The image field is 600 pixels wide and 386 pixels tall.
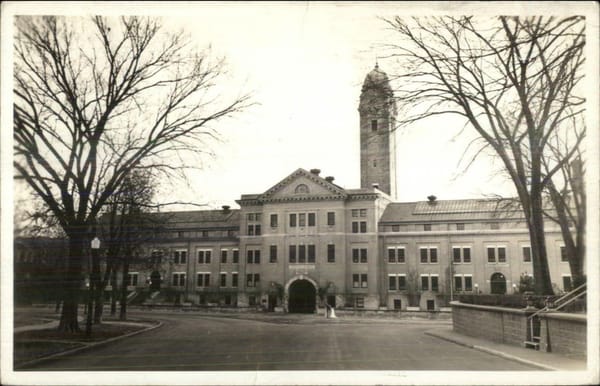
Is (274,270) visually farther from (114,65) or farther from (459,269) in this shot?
(114,65)

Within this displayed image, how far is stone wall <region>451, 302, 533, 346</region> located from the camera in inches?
472

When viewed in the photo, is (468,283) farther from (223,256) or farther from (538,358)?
(223,256)

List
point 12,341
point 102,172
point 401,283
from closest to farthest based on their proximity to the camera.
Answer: point 12,341
point 102,172
point 401,283

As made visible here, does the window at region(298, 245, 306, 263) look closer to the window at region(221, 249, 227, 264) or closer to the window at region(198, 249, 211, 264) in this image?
the window at region(221, 249, 227, 264)

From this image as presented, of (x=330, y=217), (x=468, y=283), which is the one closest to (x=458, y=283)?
(x=468, y=283)

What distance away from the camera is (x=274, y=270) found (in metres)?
16.3

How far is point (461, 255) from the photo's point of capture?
1382cm

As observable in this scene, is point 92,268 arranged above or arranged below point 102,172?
below

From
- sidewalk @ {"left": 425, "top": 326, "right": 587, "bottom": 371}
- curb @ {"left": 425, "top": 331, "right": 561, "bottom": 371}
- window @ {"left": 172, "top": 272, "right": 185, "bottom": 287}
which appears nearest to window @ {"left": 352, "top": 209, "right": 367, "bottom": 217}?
curb @ {"left": 425, "top": 331, "right": 561, "bottom": 371}

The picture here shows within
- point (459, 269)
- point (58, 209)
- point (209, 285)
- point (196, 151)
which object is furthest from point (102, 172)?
point (459, 269)

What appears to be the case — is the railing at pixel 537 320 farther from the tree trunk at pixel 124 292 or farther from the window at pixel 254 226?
the tree trunk at pixel 124 292

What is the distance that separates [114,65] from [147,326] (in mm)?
6096

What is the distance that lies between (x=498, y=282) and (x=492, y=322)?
5604 millimetres

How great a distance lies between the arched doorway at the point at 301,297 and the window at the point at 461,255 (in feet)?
16.0
